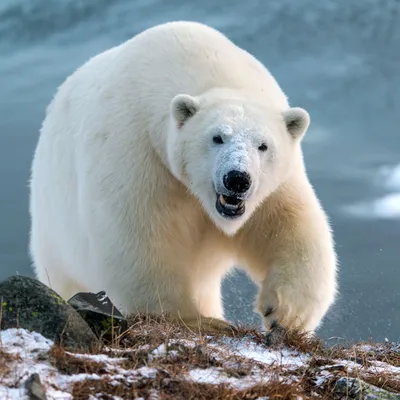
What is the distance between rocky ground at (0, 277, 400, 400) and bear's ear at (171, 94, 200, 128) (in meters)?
2.01

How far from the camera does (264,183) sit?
693 centimetres

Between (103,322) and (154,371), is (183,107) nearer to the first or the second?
(103,322)

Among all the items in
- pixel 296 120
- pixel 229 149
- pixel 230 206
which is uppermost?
pixel 296 120

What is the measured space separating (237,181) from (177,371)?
7.38ft

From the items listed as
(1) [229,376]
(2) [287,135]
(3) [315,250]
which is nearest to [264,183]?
(2) [287,135]

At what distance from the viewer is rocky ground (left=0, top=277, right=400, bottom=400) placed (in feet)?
13.4

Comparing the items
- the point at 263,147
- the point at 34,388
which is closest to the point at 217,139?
the point at 263,147

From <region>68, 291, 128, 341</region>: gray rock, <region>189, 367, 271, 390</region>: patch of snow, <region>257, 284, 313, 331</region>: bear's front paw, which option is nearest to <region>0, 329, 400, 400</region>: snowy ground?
<region>189, 367, 271, 390</region>: patch of snow

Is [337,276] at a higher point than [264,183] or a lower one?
lower

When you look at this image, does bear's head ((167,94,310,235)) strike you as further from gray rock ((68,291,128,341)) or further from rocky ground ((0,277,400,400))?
gray rock ((68,291,128,341))

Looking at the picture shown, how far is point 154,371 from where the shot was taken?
14.3ft

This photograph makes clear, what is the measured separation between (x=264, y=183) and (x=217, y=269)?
180cm

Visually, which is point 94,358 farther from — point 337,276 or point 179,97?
point 337,276

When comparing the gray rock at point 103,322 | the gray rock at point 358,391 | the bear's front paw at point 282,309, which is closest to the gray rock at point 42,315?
the gray rock at point 103,322
